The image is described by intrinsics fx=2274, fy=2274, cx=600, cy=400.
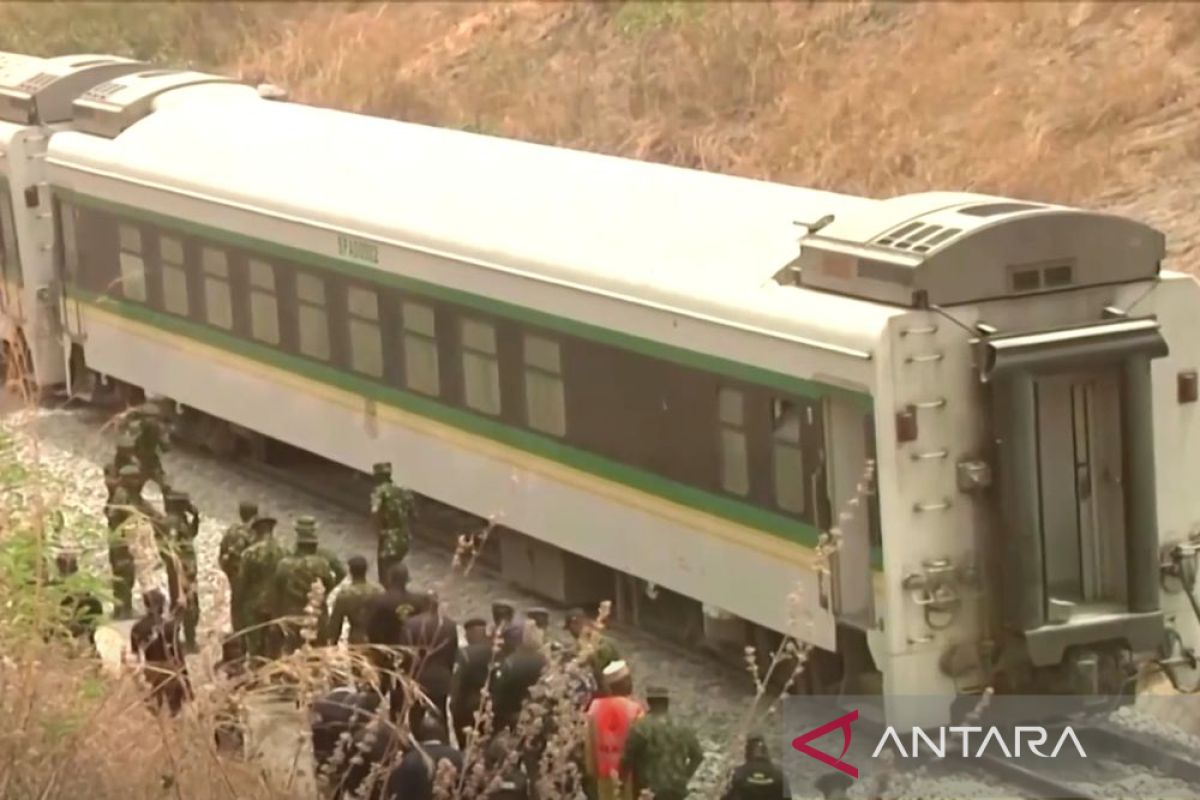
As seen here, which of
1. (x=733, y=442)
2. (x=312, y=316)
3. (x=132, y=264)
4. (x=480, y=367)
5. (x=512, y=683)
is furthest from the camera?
(x=132, y=264)

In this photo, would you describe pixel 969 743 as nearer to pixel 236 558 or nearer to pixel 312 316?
pixel 236 558

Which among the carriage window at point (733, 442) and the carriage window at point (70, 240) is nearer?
the carriage window at point (733, 442)

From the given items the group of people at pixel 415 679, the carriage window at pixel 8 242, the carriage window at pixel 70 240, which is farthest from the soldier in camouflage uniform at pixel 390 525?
the carriage window at pixel 8 242

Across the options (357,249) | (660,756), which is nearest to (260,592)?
(660,756)

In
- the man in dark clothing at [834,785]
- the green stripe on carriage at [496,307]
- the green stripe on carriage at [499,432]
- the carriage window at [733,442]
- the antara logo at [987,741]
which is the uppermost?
the green stripe on carriage at [496,307]

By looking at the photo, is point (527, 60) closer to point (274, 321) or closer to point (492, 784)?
point (274, 321)

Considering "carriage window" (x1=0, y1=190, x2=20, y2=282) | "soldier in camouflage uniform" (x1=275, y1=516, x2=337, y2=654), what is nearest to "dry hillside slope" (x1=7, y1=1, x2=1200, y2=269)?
"carriage window" (x1=0, y1=190, x2=20, y2=282)

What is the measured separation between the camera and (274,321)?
57.0 feet

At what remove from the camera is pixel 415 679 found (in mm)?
10172

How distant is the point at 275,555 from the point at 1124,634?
4.53 m

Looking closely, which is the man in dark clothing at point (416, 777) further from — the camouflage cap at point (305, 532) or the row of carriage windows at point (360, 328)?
the row of carriage windows at point (360, 328)

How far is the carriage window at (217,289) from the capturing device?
59.0 feet

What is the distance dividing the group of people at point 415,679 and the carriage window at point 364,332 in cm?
265

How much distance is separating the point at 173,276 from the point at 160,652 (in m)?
8.06
